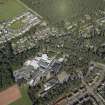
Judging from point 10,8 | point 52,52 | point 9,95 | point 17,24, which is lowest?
point 9,95

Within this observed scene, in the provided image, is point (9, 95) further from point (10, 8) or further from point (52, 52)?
point (10, 8)

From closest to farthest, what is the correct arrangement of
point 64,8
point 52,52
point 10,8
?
point 52,52 → point 64,8 → point 10,8

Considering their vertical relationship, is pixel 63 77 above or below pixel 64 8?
below

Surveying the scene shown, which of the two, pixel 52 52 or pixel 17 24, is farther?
pixel 17 24

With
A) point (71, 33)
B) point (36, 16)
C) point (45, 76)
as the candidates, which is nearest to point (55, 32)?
point (71, 33)

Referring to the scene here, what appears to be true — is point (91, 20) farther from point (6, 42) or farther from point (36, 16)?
point (6, 42)

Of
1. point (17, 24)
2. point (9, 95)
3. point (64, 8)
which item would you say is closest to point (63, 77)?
point (9, 95)

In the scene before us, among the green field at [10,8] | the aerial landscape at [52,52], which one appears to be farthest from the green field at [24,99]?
the green field at [10,8]

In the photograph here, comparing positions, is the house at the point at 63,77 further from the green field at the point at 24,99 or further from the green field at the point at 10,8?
the green field at the point at 10,8

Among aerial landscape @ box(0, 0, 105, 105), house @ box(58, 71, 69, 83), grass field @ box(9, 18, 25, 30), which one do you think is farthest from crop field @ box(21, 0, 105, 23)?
house @ box(58, 71, 69, 83)
